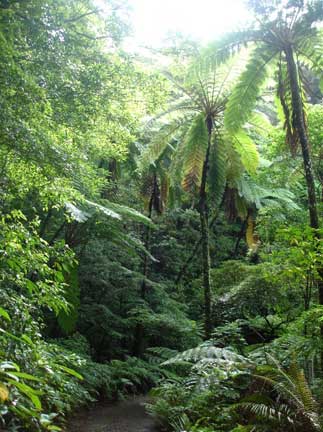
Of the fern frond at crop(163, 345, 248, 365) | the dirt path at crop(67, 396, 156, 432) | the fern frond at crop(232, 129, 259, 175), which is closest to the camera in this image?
the fern frond at crop(163, 345, 248, 365)

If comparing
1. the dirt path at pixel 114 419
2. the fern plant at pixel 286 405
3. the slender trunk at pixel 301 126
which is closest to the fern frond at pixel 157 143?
the slender trunk at pixel 301 126

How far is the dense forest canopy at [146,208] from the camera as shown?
12.9ft

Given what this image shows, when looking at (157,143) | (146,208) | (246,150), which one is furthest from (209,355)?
(146,208)

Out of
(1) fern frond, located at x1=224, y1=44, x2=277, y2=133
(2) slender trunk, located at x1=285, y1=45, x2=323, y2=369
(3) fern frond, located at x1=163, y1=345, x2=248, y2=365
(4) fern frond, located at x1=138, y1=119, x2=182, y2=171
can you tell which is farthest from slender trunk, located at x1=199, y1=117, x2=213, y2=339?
(2) slender trunk, located at x1=285, y1=45, x2=323, y2=369

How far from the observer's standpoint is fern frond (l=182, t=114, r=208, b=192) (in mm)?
9633

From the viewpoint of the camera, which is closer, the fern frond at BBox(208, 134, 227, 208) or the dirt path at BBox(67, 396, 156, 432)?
the dirt path at BBox(67, 396, 156, 432)

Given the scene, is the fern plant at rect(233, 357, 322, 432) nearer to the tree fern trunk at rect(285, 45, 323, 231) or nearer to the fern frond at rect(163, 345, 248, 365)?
the fern frond at rect(163, 345, 248, 365)

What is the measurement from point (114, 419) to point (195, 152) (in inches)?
232

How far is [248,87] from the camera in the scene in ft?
25.5

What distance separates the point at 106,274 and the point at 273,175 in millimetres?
5197

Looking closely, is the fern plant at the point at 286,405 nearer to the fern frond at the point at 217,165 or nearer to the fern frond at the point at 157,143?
the fern frond at the point at 217,165

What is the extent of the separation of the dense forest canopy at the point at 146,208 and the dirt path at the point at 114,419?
0.28 metres

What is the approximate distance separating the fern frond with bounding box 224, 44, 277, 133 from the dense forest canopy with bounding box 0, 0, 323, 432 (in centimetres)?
3

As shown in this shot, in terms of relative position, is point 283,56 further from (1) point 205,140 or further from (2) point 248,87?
(1) point 205,140
